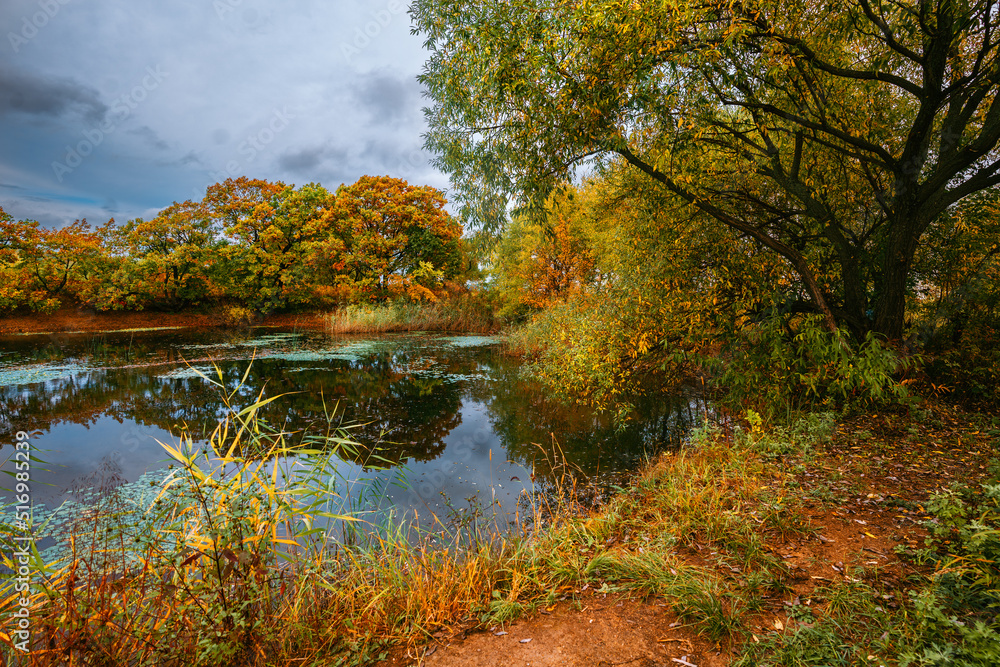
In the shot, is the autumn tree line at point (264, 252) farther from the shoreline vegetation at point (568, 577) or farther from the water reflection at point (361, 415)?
the shoreline vegetation at point (568, 577)

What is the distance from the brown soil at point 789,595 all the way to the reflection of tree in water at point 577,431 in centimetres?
260

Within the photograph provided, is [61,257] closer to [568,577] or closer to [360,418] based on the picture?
[360,418]

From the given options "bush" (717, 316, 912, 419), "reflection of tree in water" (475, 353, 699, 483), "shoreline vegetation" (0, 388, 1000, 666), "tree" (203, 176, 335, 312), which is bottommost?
"reflection of tree in water" (475, 353, 699, 483)

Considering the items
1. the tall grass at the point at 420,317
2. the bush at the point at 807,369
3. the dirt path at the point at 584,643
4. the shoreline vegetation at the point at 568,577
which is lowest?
the dirt path at the point at 584,643

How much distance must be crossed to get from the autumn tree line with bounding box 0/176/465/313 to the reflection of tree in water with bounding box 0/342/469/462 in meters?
12.6

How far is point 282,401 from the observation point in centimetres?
941

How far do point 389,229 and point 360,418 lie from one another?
1933 centimetres

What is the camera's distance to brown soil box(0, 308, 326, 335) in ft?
72.2

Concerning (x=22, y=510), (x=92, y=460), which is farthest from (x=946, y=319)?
(x=92, y=460)

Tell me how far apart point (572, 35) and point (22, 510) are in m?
7.39

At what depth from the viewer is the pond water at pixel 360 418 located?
5.66 meters

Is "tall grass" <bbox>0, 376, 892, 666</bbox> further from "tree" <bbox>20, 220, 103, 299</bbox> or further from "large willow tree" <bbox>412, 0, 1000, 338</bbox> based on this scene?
"tree" <bbox>20, 220, 103, 299</bbox>

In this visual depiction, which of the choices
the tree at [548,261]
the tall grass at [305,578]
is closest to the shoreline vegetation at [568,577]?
the tall grass at [305,578]

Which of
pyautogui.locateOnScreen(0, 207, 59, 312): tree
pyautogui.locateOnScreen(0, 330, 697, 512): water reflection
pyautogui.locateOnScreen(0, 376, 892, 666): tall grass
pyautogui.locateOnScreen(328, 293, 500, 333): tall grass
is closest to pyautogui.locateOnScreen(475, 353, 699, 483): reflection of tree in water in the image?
pyautogui.locateOnScreen(0, 330, 697, 512): water reflection
